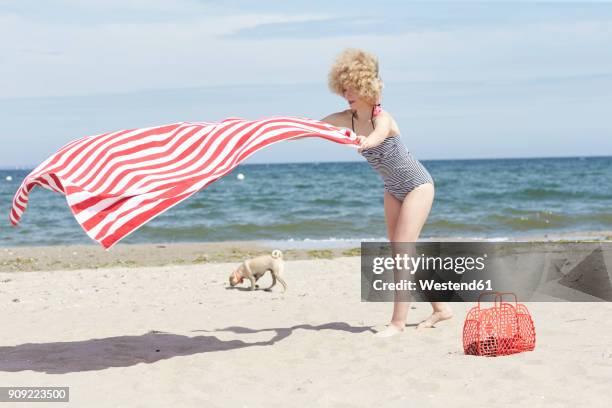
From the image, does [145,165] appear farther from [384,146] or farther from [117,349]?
[384,146]

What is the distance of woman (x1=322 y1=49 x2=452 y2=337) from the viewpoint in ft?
19.0

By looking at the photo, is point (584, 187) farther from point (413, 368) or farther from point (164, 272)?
point (413, 368)

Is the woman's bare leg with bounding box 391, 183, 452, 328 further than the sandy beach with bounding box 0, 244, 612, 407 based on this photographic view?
Yes

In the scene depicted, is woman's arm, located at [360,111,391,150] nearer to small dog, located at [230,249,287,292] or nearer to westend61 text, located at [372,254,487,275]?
small dog, located at [230,249,287,292]

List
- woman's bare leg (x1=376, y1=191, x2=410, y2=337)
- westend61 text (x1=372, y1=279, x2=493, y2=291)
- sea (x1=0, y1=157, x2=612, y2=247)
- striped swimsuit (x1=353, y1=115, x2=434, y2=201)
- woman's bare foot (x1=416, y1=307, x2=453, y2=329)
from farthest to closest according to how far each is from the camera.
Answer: sea (x1=0, y1=157, x2=612, y2=247) → westend61 text (x1=372, y1=279, x2=493, y2=291) → woman's bare foot (x1=416, y1=307, x2=453, y2=329) → woman's bare leg (x1=376, y1=191, x2=410, y2=337) → striped swimsuit (x1=353, y1=115, x2=434, y2=201)

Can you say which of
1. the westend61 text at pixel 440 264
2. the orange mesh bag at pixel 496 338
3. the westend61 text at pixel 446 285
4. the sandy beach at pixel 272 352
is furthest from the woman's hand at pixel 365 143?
the westend61 text at pixel 440 264

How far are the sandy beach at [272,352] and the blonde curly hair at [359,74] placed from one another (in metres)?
1.97

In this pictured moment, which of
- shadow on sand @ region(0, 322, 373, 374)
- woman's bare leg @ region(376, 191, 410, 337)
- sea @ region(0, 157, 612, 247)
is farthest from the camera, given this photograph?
sea @ region(0, 157, 612, 247)

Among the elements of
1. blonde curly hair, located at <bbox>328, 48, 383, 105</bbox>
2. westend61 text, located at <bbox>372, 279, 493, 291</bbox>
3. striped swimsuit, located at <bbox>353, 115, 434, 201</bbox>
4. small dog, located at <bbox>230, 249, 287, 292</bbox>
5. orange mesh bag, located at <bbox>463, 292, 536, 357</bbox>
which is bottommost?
orange mesh bag, located at <bbox>463, 292, 536, 357</bbox>

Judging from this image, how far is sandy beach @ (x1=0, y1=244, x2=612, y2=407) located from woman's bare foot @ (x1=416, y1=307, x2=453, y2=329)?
→ 0.07 metres

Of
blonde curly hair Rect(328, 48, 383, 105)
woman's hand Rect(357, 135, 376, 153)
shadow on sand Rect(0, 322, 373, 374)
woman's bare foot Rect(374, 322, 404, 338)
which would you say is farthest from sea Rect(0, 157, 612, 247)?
woman's hand Rect(357, 135, 376, 153)

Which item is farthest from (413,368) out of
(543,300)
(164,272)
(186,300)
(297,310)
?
(164,272)

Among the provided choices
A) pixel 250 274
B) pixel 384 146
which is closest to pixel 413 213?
pixel 384 146

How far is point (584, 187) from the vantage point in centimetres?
3397
